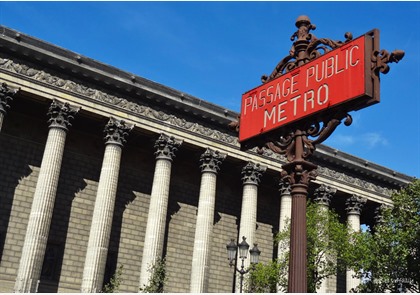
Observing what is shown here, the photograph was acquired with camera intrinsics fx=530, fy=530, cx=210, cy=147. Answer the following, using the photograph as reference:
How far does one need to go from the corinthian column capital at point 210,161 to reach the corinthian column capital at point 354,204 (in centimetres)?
1278

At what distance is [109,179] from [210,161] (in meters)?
7.12

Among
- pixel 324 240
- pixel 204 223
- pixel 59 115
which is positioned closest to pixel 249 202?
pixel 204 223

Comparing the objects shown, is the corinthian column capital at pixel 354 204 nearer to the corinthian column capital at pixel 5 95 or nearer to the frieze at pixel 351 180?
the frieze at pixel 351 180

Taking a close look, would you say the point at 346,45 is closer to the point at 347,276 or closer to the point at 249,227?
the point at 249,227

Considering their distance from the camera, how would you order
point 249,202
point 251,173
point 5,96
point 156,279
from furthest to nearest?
point 251,173
point 249,202
point 5,96
point 156,279

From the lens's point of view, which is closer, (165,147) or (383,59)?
(383,59)

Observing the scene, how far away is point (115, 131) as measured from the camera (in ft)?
102

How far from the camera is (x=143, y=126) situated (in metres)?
32.3

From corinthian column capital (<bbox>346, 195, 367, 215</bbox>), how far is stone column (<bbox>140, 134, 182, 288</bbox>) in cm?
1577

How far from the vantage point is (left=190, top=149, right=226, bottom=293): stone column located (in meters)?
31.4

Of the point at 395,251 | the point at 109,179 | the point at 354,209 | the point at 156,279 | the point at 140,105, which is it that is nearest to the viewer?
the point at 156,279

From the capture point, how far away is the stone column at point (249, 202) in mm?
34256

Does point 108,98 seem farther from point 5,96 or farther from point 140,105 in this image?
point 5,96

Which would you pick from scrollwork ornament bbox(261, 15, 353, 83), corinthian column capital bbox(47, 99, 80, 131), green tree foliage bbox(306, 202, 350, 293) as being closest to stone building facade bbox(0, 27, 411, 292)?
corinthian column capital bbox(47, 99, 80, 131)
